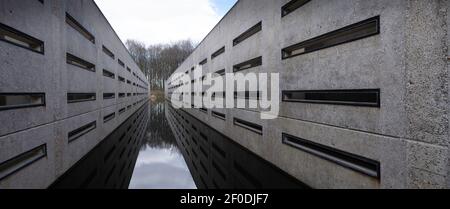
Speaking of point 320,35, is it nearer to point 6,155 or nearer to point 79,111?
point 6,155

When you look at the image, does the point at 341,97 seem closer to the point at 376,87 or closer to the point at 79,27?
the point at 376,87

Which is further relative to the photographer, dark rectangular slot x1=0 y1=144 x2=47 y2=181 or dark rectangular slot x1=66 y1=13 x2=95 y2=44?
dark rectangular slot x1=66 y1=13 x2=95 y2=44

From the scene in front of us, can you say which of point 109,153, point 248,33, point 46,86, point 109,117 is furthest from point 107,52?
point 248,33

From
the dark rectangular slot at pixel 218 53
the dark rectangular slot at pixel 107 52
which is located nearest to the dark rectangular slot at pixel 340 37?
the dark rectangular slot at pixel 218 53

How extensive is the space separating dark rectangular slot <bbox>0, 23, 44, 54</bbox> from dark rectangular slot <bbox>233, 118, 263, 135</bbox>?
4.80 m

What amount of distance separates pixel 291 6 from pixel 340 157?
3108mm

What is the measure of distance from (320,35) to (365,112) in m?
1.51

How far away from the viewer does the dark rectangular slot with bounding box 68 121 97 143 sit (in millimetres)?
4853

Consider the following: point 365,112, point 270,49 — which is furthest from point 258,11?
point 365,112

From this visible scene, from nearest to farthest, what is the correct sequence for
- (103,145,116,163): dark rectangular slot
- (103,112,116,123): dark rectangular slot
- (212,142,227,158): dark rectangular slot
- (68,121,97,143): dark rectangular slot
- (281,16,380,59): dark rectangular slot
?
(281,16,380,59): dark rectangular slot < (68,121,97,143): dark rectangular slot < (103,145,116,163): dark rectangular slot < (212,142,227,158): dark rectangular slot < (103,112,116,123): dark rectangular slot

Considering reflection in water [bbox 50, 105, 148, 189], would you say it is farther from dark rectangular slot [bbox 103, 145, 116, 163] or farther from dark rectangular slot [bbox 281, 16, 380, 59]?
dark rectangular slot [bbox 281, 16, 380, 59]

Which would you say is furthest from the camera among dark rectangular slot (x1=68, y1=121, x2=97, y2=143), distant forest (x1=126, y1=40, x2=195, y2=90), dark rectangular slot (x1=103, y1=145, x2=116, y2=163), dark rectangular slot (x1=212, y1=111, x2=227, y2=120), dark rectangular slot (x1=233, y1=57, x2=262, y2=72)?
distant forest (x1=126, y1=40, x2=195, y2=90)

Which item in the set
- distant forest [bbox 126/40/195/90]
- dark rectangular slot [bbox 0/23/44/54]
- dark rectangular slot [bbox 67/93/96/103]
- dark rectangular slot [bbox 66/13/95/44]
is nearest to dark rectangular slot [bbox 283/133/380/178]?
dark rectangular slot [bbox 0/23/44/54]
